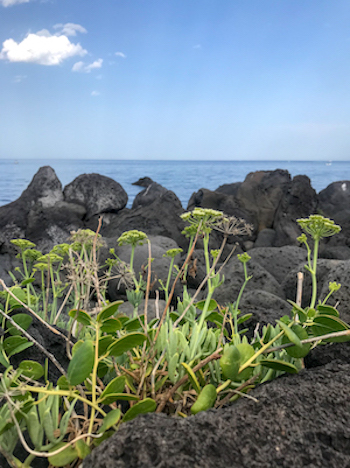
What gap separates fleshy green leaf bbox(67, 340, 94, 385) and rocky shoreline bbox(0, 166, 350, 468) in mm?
170

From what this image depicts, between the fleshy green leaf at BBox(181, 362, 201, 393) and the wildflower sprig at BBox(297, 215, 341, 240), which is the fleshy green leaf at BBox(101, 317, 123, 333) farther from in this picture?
the wildflower sprig at BBox(297, 215, 341, 240)

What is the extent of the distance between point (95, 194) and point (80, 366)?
40.2 ft

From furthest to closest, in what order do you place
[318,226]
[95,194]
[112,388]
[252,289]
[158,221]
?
1. [95,194]
2. [158,221]
3. [252,289]
4. [318,226]
5. [112,388]

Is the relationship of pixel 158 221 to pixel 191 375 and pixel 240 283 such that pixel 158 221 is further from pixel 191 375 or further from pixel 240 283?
pixel 191 375

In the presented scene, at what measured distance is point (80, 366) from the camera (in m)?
0.99

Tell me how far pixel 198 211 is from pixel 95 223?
1084cm

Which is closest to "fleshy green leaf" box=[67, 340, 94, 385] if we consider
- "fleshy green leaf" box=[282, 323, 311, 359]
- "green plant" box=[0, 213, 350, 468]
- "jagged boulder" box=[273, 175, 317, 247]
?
"green plant" box=[0, 213, 350, 468]

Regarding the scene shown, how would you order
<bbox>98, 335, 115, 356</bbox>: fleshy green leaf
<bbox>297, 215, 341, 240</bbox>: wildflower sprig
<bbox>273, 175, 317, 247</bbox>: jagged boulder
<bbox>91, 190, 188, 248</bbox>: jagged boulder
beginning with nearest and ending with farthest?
1. <bbox>98, 335, 115, 356</bbox>: fleshy green leaf
2. <bbox>297, 215, 341, 240</bbox>: wildflower sprig
3. <bbox>91, 190, 188, 248</bbox>: jagged boulder
4. <bbox>273, 175, 317, 247</bbox>: jagged boulder

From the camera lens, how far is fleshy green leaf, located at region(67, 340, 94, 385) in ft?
3.24

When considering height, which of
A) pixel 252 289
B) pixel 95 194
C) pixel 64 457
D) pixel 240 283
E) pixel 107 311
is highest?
pixel 107 311

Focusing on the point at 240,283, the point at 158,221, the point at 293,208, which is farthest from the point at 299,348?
the point at 293,208

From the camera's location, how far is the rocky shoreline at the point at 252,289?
2.87 ft

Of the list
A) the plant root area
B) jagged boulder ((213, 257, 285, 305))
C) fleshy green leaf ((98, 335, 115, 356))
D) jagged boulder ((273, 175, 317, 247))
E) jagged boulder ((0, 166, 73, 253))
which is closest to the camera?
the plant root area

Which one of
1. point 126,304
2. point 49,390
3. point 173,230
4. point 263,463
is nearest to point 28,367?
point 49,390
